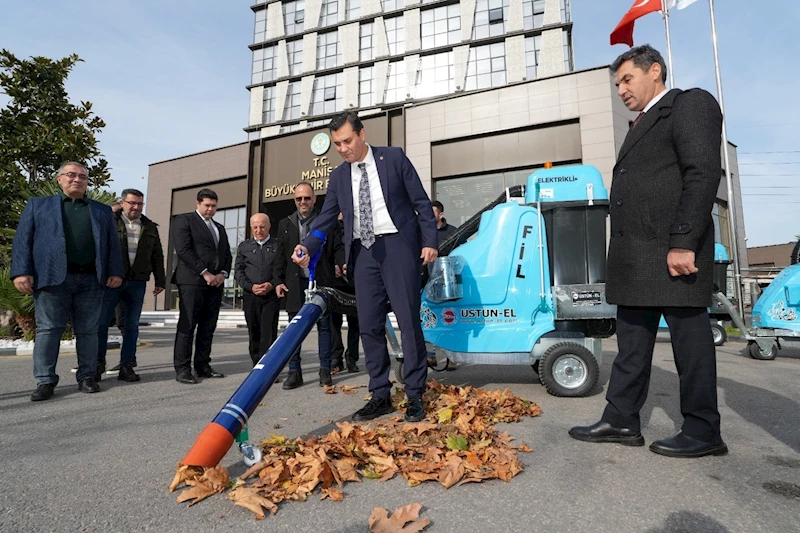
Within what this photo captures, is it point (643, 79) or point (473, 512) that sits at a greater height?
point (643, 79)

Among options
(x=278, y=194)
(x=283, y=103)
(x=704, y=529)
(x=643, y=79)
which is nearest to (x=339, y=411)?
(x=704, y=529)

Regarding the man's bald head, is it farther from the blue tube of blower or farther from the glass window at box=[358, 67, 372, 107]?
the glass window at box=[358, 67, 372, 107]

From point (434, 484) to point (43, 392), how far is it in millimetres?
3667

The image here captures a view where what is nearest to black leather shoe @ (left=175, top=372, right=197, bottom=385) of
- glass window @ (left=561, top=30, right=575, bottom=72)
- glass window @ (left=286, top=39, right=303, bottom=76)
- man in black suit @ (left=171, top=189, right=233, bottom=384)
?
man in black suit @ (left=171, top=189, right=233, bottom=384)

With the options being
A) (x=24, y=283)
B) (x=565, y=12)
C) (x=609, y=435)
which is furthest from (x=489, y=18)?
(x=609, y=435)

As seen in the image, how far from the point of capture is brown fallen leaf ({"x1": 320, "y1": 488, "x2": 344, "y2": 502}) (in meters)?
1.74

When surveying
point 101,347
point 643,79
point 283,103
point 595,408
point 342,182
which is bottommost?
point 595,408

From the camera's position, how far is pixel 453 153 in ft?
64.1

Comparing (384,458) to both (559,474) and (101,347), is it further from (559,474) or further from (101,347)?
(101,347)

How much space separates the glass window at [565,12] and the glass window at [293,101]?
18.3 metres

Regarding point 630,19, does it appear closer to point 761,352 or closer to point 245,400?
point 761,352

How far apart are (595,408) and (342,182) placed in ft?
8.15

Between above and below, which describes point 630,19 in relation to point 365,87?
below

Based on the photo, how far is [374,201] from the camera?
3.17 m
